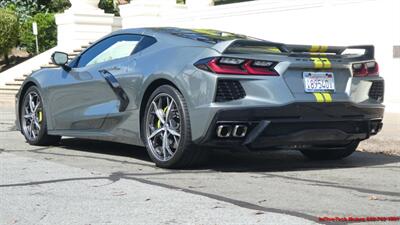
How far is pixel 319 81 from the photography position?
660cm

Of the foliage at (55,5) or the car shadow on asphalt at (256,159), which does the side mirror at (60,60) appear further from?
the foliage at (55,5)

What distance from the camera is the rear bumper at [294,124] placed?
6215 millimetres

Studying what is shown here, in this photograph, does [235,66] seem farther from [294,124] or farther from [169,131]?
[169,131]

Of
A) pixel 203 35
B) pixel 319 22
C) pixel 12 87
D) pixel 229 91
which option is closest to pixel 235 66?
pixel 229 91

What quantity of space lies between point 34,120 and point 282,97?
12.4 ft

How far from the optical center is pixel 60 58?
27.0 feet

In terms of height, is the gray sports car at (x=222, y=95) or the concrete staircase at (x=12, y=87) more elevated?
the gray sports car at (x=222, y=95)

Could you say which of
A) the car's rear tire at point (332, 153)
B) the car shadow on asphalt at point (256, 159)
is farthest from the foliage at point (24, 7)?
the car's rear tire at point (332, 153)

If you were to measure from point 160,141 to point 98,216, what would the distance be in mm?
2181

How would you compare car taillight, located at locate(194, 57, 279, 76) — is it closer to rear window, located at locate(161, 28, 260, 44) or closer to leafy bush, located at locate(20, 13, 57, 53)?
rear window, located at locate(161, 28, 260, 44)

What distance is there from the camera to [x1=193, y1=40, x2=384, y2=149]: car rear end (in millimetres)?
6207

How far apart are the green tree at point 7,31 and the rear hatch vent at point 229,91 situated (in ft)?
69.0

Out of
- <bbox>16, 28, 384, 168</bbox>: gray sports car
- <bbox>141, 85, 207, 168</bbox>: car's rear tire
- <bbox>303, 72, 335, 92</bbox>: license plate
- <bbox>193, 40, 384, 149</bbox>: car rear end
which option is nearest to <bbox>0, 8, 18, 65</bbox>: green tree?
<bbox>16, 28, 384, 168</bbox>: gray sports car

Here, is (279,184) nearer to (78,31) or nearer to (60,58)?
(60,58)
